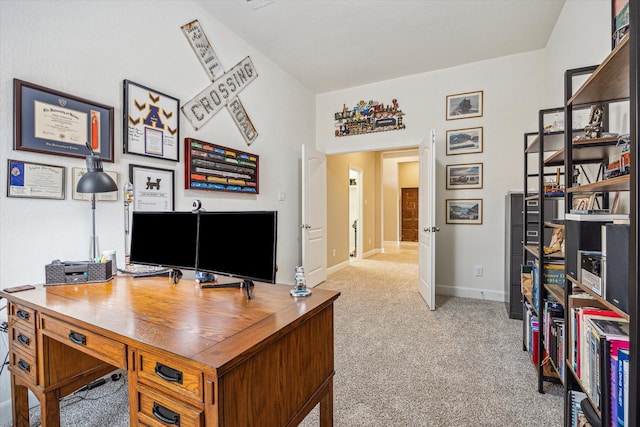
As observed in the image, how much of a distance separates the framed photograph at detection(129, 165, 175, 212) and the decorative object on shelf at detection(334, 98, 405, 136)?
9.17 ft

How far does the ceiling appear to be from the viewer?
2.75 m

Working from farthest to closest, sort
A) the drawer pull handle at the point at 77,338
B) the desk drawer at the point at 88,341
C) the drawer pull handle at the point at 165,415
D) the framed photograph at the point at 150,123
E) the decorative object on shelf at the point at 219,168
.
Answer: the decorative object on shelf at the point at 219,168
the framed photograph at the point at 150,123
the drawer pull handle at the point at 77,338
the desk drawer at the point at 88,341
the drawer pull handle at the point at 165,415

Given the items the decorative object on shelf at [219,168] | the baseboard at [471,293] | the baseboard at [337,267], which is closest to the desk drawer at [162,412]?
the decorative object on shelf at [219,168]

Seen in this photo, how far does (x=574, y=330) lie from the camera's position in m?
1.32

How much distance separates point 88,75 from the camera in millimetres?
1996

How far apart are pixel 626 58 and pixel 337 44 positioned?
9.60ft

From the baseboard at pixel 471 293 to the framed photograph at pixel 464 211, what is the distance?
34.5 inches

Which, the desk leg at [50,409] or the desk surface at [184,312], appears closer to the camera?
the desk surface at [184,312]

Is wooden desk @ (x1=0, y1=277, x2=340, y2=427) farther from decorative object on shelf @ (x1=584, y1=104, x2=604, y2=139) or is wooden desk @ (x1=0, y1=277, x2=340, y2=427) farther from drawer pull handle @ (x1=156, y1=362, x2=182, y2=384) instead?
decorative object on shelf @ (x1=584, y1=104, x2=604, y2=139)

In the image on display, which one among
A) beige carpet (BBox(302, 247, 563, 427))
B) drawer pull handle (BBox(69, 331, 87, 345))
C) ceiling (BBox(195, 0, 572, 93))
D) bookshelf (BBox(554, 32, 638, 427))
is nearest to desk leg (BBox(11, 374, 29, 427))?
drawer pull handle (BBox(69, 331, 87, 345))

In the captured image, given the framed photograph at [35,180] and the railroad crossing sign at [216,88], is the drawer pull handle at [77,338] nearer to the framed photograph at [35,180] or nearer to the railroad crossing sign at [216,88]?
the framed photograph at [35,180]

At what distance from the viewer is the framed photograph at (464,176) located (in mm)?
3824

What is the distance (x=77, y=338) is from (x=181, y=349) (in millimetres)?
630

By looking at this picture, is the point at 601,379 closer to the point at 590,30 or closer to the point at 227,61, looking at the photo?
the point at 590,30
